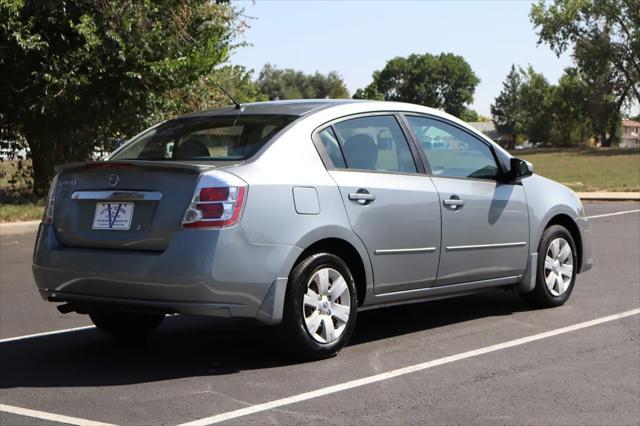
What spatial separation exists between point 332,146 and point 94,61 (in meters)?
12.3

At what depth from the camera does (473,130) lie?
25.5 feet

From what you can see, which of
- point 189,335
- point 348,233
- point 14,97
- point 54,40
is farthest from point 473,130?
point 14,97

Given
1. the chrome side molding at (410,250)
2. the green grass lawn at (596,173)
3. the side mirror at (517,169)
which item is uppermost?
the side mirror at (517,169)

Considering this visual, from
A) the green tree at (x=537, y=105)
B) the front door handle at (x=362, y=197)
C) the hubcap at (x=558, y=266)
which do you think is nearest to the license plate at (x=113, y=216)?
the front door handle at (x=362, y=197)

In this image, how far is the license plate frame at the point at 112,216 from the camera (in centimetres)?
605

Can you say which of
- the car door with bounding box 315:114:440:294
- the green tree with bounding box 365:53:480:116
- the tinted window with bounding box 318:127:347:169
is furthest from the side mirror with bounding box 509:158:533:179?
the green tree with bounding box 365:53:480:116

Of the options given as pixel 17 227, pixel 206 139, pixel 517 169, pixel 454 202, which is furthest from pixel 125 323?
pixel 17 227

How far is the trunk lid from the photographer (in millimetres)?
5883

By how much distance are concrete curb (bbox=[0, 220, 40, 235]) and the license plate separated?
→ 1006cm

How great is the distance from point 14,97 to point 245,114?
14051 millimetres

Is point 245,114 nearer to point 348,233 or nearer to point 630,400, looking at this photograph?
point 348,233

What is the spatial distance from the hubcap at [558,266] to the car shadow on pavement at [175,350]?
13.1 inches

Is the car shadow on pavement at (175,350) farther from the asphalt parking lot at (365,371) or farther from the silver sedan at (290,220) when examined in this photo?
the silver sedan at (290,220)

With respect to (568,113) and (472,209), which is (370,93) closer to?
(568,113)
